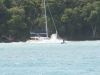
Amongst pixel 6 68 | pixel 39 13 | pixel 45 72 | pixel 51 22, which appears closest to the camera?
pixel 45 72

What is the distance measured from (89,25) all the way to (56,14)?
6.62m

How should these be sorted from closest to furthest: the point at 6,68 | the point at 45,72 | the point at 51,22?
the point at 45,72
the point at 6,68
the point at 51,22

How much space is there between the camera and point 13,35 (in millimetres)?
71938

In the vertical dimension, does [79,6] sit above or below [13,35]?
above

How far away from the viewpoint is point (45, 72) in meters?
23.7

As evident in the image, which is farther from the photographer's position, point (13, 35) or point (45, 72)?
point (13, 35)

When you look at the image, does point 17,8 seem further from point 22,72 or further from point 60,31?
point 22,72

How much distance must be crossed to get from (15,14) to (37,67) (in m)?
46.2

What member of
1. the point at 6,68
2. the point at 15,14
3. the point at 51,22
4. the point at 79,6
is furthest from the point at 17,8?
the point at 6,68

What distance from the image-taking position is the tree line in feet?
235

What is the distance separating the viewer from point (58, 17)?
73438mm

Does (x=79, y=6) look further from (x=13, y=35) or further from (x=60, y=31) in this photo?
(x=13, y=35)

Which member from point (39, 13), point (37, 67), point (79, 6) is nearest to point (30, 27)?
point (39, 13)

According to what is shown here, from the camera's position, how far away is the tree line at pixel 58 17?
2822 inches
